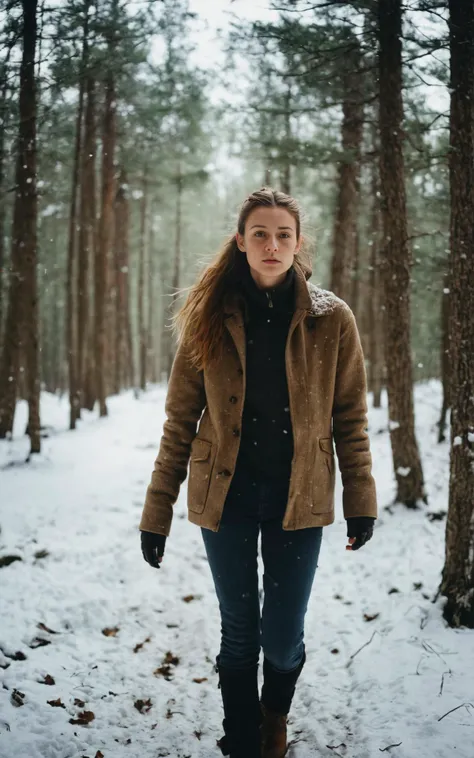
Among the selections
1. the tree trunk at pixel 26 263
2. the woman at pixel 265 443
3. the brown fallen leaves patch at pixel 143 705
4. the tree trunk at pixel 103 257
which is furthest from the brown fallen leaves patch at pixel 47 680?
the tree trunk at pixel 103 257

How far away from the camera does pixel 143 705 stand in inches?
132

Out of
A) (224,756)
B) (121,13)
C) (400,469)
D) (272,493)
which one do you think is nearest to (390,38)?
(121,13)

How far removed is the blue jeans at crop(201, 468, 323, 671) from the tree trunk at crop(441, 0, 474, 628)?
6.04ft

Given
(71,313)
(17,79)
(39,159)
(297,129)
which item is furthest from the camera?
(297,129)

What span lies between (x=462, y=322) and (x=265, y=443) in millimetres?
2192

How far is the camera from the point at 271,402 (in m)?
2.51

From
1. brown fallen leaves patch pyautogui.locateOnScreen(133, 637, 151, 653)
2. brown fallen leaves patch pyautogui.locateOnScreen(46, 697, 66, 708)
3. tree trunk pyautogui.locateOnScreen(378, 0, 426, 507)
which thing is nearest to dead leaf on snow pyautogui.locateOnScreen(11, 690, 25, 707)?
brown fallen leaves patch pyautogui.locateOnScreen(46, 697, 66, 708)

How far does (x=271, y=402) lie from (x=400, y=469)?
509 centimetres

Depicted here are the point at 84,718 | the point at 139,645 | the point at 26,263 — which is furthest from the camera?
the point at 26,263

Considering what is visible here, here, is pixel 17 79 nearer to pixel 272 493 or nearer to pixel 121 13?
pixel 121 13

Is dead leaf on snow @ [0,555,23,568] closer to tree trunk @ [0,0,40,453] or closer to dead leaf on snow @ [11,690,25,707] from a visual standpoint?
dead leaf on snow @ [11,690,25,707]

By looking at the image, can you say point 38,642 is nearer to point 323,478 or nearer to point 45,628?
point 45,628

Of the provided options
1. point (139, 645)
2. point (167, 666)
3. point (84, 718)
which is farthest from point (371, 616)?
point (84, 718)

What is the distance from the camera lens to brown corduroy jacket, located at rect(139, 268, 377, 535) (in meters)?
2.46
